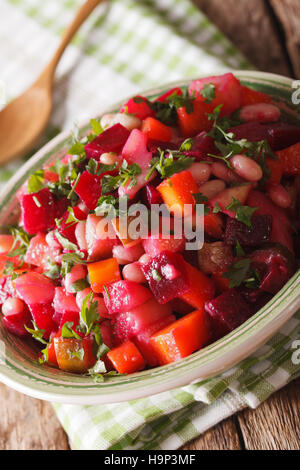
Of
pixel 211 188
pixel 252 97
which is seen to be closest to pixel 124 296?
pixel 211 188

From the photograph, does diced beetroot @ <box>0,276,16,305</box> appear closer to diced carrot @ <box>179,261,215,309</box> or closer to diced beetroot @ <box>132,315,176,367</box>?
diced beetroot @ <box>132,315,176,367</box>

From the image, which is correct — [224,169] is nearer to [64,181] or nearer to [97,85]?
[64,181]

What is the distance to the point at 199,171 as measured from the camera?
1961 millimetres

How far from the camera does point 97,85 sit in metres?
3.67

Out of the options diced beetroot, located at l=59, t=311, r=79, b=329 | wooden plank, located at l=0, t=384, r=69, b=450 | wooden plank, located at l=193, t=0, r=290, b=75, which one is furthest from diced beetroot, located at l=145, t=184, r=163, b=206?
wooden plank, located at l=193, t=0, r=290, b=75

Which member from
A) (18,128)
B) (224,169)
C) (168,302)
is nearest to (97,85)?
(18,128)

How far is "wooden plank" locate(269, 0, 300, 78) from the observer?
338 cm

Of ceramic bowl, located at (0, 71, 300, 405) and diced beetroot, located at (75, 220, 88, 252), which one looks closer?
ceramic bowl, located at (0, 71, 300, 405)

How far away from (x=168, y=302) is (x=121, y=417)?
48 centimetres

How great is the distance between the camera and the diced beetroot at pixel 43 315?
211 centimetres

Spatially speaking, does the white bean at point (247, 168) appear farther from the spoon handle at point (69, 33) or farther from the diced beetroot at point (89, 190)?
the spoon handle at point (69, 33)

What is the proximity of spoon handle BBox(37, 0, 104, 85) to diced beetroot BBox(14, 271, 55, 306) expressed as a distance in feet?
6.21

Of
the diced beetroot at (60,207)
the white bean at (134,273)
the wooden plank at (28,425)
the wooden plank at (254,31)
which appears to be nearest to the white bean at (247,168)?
the white bean at (134,273)

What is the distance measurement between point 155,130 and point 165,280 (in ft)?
2.06
